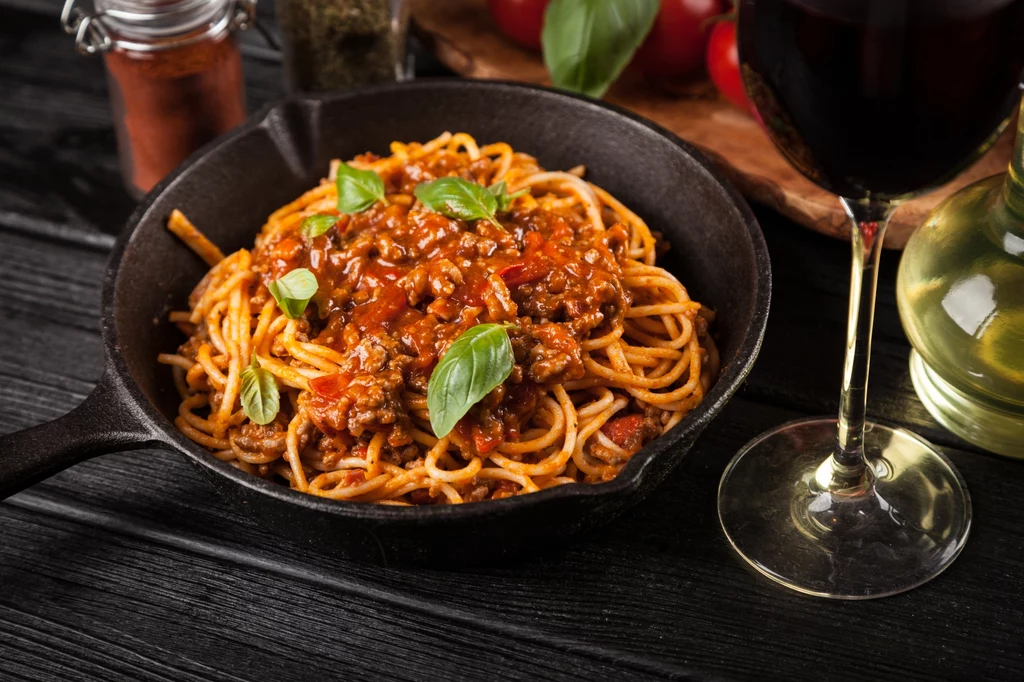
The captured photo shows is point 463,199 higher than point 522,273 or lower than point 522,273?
higher

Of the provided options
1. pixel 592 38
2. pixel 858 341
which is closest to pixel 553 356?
pixel 858 341

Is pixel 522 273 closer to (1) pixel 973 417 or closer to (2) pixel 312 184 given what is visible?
(2) pixel 312 184

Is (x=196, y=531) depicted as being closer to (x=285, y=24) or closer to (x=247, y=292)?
(x=247, y=292)

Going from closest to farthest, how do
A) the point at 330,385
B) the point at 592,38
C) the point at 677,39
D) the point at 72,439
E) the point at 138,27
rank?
the point at 72,439 < the point at 330,385 < the point at 138,27 < the point at 592,38 < the point at 677,39

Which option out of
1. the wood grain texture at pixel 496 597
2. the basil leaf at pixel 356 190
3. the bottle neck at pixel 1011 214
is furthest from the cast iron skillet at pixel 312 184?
the bottle neck at pixel 1011 214

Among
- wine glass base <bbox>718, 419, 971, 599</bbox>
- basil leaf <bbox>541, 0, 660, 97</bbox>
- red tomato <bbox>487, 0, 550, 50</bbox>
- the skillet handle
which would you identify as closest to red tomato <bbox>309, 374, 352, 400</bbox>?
the skillet handle

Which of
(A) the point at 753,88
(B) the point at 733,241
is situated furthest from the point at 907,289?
(A) the point at 753,88
